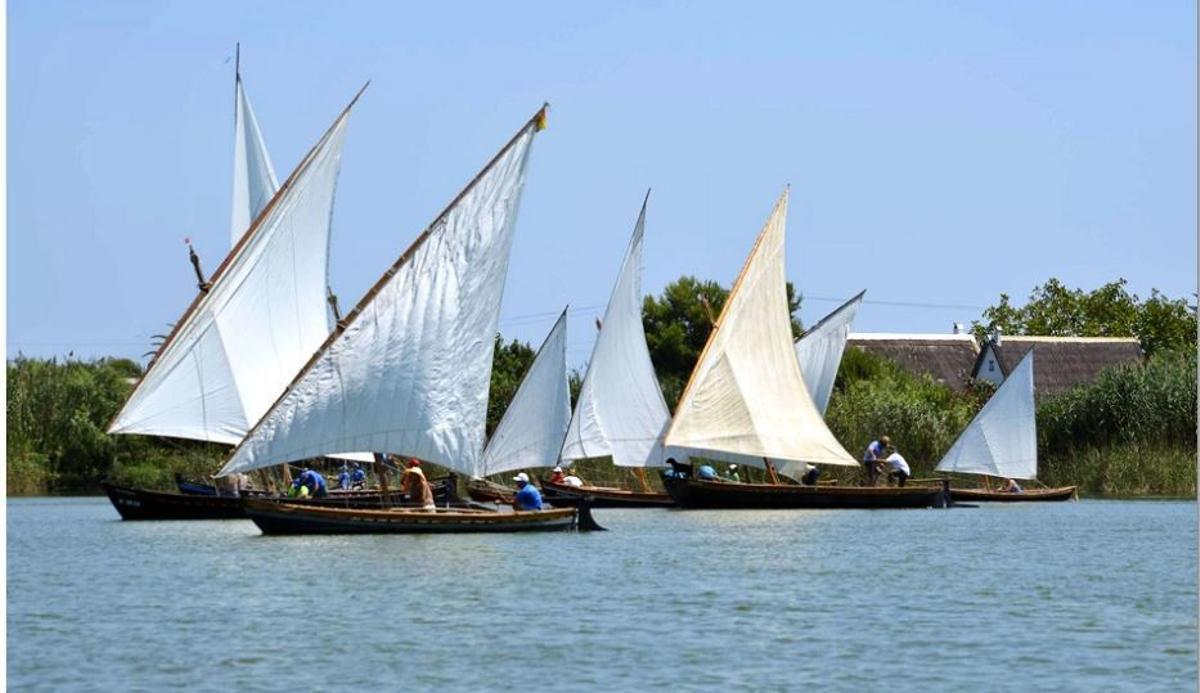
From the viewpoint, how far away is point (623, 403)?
61188 millimetres

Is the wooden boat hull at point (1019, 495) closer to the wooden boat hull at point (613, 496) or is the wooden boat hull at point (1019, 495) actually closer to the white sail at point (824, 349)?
the white sail at point (824, 349)

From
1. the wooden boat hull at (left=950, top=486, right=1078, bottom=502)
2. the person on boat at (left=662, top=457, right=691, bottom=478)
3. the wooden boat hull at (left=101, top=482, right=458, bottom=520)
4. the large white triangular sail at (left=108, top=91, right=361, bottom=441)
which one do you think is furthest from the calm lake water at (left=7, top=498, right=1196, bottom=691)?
the wooden boat hull at (left=950, top=486, right=1078, bottom=502)

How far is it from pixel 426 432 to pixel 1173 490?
99.3ft

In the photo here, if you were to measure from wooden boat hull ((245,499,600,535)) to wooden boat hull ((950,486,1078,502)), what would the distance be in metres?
23.5

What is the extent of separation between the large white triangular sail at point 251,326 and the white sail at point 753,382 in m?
11.3

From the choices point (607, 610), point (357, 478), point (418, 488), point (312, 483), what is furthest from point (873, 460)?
point (607, 610)

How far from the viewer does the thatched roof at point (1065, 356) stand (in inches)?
3720

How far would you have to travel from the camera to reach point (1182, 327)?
102188 mm

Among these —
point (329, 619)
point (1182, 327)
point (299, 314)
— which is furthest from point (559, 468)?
point (1182, 327)

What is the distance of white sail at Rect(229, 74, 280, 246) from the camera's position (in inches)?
2372

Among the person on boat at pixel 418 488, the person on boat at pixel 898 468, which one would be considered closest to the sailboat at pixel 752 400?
the person on boat at pixel 898 468

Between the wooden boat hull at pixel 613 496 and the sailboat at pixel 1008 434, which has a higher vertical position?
the sailboat at pixel 1008 434

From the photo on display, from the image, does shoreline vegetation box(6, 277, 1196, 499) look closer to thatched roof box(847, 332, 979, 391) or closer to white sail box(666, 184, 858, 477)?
white sail box(666, 184, 858, 477)

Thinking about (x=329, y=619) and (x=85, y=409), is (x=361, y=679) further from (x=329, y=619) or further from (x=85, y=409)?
(x=85, y=409)
